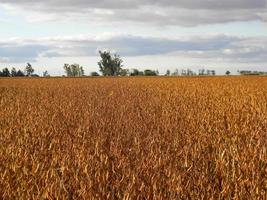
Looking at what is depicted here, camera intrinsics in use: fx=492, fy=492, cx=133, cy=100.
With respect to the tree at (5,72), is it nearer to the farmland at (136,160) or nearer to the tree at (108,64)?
the tree at (108,64)

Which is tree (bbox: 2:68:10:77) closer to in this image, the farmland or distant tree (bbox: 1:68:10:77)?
distant tree (bbox: 1:68:10:77)

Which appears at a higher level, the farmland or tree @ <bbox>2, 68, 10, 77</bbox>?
the farmland

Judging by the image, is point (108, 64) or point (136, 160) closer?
point (136, 160)

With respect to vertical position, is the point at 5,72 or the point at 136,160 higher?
the point at 136,160

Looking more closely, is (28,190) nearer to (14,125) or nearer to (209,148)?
(209,148)

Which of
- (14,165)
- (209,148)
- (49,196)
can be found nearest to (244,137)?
(209,148)

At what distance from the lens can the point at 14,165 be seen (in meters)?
4.20

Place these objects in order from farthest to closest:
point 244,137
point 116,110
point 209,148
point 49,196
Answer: point 116,110 < point 244,137 < point 209,148 < point 49,196

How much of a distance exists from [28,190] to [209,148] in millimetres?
2490

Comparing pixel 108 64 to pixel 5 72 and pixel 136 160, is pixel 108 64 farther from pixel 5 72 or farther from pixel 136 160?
pixel 136 160

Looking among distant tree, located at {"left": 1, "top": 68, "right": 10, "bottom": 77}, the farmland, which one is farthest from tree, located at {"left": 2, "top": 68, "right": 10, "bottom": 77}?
the farmland

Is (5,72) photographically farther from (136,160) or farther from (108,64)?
(136,160)

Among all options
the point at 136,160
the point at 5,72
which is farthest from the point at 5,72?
→ the point at 136,160

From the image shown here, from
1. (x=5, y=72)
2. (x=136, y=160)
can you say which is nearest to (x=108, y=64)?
(x=5, y=72)
